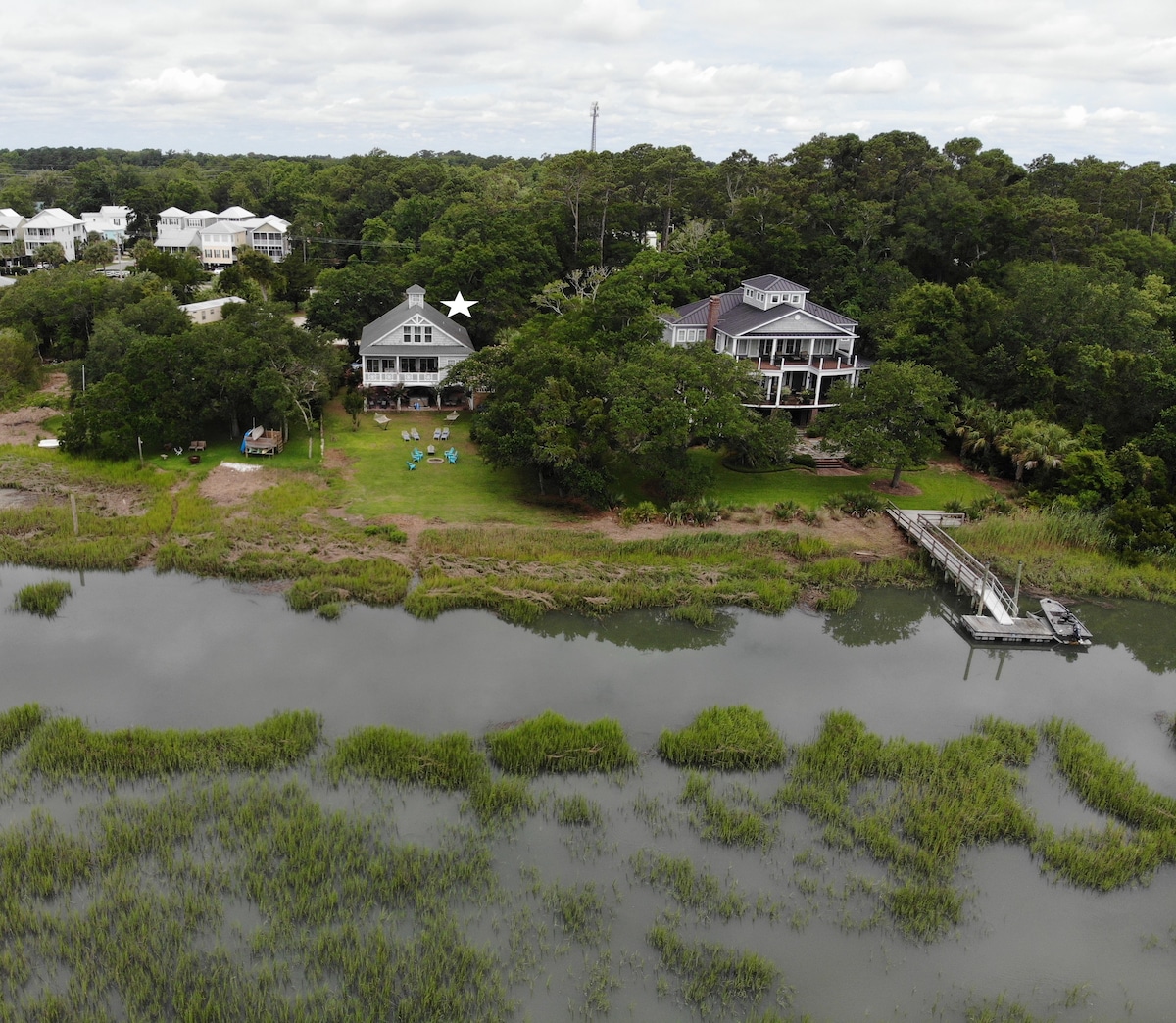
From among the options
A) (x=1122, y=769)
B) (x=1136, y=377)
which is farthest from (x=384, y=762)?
(x=1136, y=377)

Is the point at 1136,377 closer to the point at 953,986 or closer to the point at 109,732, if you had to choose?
the point at 953,986

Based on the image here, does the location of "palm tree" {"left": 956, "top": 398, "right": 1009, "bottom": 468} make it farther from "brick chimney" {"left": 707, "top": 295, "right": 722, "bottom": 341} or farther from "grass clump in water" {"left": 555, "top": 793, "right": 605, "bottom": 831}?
"grass clump in water" {"left": 555, "top": 793, "right": 605, "bottom": 831}

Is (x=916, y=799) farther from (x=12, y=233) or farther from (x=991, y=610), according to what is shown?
(x=12, y=233)

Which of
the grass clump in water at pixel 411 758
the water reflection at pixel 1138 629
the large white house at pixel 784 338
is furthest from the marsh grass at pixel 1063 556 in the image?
the grass clump in water at pixel 411 758

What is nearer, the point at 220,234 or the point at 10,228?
the point at 10,228

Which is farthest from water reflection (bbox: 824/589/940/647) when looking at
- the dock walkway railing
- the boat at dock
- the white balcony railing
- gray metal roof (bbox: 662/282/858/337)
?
the white balcony railing

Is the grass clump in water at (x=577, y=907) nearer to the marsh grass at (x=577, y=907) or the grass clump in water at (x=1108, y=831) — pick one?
the marsh grass at (x=577, y=907)

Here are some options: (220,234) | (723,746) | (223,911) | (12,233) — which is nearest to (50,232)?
(12,233)
